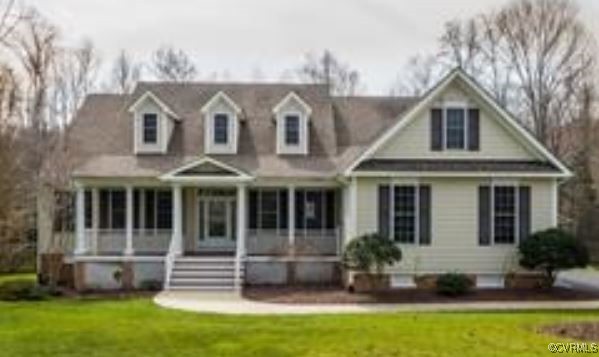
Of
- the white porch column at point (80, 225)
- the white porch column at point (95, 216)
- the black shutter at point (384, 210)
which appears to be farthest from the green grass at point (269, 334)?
the white porch column at point (95, 216)

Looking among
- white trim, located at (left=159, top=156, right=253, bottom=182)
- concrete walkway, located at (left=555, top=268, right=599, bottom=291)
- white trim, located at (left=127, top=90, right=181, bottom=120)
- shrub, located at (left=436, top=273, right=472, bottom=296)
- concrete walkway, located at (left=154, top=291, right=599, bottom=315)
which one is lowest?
concrete walkway, located at (left=555, top=268, right=599, bottom=291)

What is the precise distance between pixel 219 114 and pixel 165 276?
250 inches

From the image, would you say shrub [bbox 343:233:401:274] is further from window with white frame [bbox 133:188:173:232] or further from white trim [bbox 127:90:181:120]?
white trim [bbox 127:90:181:120]

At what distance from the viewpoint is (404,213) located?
28.7 metres

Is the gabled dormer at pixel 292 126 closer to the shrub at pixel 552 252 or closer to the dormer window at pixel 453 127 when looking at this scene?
the dormer window at pixel 453 127

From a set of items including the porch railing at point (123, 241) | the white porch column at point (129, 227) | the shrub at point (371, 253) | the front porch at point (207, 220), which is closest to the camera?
the shrub at point (371, 253)

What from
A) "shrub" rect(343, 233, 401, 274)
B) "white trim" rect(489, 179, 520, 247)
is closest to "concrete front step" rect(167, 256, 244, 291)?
"shrub" rect(343, 233, 401, 274)

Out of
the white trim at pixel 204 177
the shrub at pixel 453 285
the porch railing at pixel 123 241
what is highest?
the white trim at pixel 204 177

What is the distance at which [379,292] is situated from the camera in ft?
89.9

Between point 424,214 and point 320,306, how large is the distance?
571cm

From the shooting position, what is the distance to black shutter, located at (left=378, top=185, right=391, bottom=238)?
1120 inches

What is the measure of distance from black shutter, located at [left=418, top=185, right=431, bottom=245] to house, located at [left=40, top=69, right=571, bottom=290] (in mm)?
59

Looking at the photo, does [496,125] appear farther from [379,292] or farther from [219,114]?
[219,114]

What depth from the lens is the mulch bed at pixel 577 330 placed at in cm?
1581
